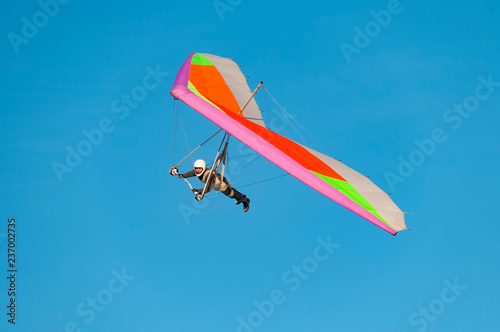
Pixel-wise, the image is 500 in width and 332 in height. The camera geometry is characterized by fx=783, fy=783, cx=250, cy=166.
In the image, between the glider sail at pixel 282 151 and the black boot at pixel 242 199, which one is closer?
the glider sail at pixel 282 151

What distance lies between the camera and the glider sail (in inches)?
958

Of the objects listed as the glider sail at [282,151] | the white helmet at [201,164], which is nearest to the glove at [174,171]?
the white helmet at [201,164]

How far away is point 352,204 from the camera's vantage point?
2406 centimetres

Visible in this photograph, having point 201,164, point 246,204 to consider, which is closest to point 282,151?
point 201,164

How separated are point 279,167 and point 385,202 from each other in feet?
13.9

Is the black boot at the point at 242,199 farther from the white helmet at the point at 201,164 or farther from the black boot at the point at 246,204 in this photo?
the white helmet at the point at 201,164

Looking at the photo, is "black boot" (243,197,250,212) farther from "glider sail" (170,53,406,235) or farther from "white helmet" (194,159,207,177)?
"glider sail" (170,53,406,235)

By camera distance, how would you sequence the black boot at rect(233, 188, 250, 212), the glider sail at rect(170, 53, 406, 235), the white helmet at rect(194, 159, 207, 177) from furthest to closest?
the black boot at rect(233, 188, 250, 212)
the white helmet at rect(194, 159, 207, 177)
the glider sail at rect(170, 53, 406, 235)

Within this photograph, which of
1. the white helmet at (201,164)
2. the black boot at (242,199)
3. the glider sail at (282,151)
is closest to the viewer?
the glider sail at (282,151)

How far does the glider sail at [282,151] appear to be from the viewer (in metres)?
24.3

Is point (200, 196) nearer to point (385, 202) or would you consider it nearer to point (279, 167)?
point (279, 167)

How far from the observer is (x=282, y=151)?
2552 centimetres

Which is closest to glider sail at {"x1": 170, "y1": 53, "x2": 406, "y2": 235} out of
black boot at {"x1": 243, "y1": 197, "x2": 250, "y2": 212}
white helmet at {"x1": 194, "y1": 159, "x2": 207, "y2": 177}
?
white helmet at {"x1": 194, "y1": 159, "x2": 207, "y2": 177}

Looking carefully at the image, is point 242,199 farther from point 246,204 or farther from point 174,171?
point 174,171
